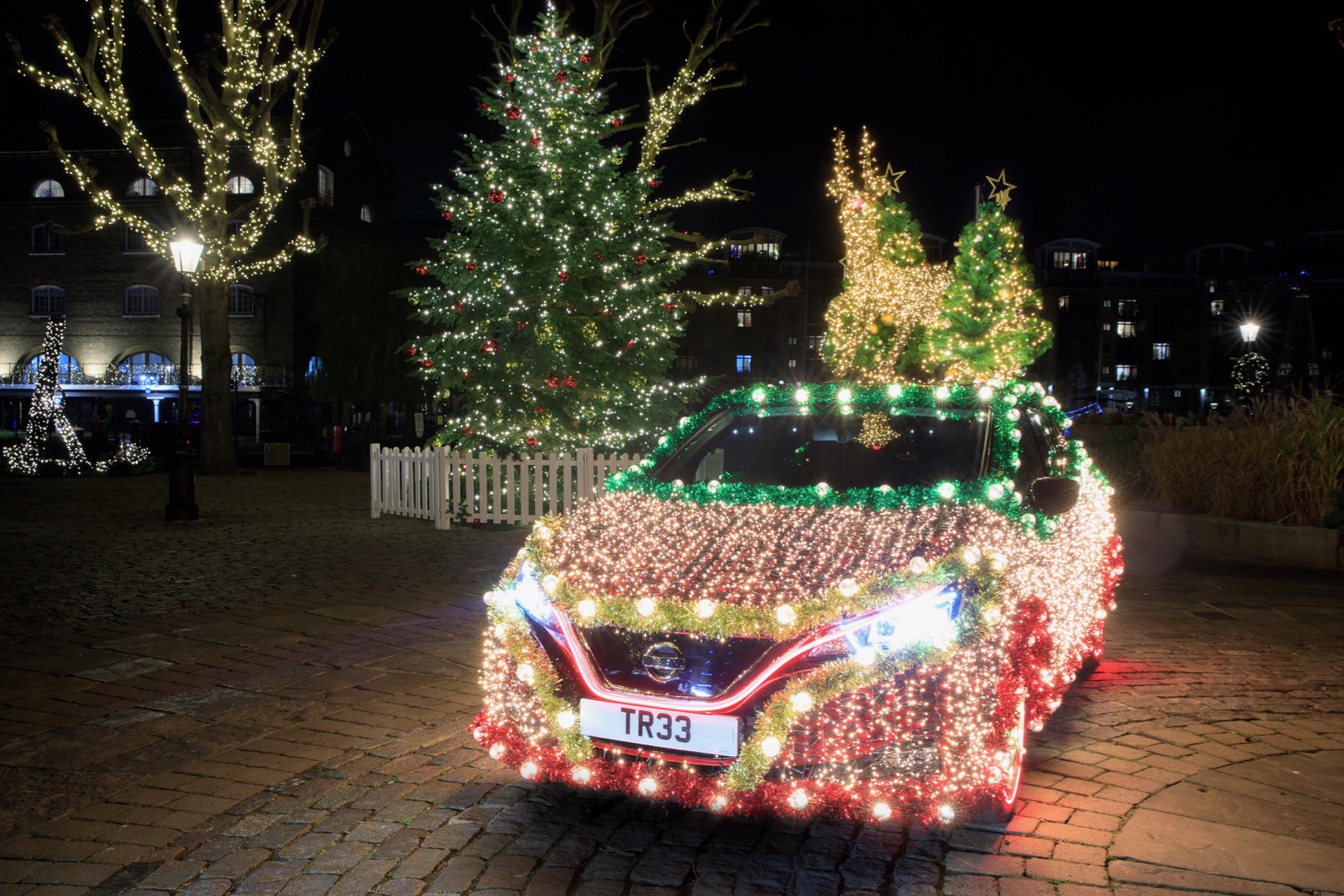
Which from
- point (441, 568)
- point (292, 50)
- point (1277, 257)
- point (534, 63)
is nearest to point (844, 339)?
point (292, 50)

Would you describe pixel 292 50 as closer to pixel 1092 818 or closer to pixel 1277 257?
pixel 1092 818

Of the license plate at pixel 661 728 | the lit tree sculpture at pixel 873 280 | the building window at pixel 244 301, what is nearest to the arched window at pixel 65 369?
the building window at pixel 244 301

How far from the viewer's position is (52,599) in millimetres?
8789

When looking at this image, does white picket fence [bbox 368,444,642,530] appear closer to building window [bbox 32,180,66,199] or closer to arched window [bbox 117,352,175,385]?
arched window [bbox 117,352,175,385]

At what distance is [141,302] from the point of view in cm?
4709

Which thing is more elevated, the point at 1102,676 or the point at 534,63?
the point at 534,63

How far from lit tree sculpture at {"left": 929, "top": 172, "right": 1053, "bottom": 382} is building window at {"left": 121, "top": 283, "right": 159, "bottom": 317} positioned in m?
33.8

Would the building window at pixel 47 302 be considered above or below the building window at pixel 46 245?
below

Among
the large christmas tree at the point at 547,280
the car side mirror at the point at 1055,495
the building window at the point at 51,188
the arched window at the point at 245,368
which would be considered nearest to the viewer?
the car side mirror at the point at 1055,495

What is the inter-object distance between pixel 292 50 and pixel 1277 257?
92404 millimetres

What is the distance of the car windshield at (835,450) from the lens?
527 cm

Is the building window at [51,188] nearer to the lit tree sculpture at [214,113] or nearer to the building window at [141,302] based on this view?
the building window at [141,302]

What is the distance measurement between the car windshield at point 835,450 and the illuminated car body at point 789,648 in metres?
0.46

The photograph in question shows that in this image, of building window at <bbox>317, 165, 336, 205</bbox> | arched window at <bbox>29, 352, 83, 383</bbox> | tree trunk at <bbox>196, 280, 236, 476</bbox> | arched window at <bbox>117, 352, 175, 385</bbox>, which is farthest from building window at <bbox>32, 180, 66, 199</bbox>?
tree trunk at <bbox>196, 280, 236, 476</bbox>
